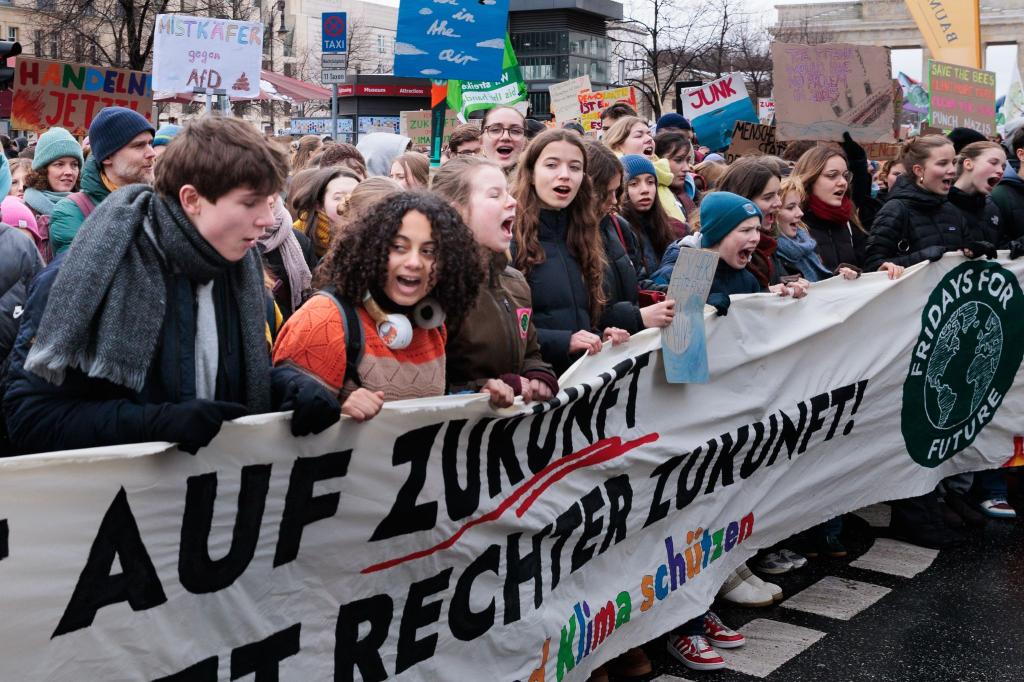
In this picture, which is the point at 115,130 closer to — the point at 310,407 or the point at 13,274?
the point at 13,274

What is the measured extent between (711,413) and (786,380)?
0.67 meters

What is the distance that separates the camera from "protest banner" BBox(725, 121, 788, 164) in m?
10.1

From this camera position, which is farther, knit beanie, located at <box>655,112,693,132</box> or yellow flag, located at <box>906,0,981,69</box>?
yellow flag, located at <box>906,0,981,69</box>

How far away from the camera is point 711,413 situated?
16.0 ft

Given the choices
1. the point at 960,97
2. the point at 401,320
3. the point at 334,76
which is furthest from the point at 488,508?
the point at 334,76

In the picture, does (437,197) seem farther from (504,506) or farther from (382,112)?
(382,112)

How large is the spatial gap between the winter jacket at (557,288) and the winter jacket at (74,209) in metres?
1.72

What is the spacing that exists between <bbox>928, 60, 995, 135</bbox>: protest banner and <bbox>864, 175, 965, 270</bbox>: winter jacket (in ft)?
17.1

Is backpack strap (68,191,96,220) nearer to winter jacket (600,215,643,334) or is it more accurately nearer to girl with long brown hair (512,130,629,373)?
girl with long brown hair (512,130,629,373)

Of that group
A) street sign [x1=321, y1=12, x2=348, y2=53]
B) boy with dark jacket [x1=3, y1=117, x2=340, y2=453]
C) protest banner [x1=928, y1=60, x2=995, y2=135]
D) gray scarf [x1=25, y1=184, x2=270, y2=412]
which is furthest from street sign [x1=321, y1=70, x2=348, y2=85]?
gray scarf [x1=25, y1=184, x2=270, y2=412]

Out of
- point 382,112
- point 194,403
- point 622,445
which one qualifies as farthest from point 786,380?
point 382,112

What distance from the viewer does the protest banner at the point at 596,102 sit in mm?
15789

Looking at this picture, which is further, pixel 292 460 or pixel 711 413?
pixel 711 413

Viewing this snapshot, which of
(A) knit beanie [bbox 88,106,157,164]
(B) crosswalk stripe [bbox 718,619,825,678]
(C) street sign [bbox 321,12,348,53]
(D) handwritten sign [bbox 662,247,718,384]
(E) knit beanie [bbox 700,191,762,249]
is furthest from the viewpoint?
(C) street sign [bbox 321,12,348,53]
